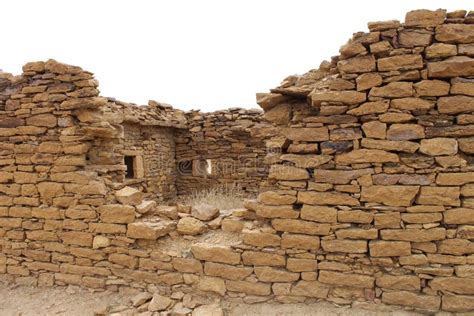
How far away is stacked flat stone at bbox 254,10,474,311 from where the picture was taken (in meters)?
3.14

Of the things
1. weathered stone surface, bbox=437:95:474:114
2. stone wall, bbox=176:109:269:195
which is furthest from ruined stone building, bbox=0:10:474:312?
stone wall, bbox=176:109:269:195

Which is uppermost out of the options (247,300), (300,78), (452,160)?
(300,78)

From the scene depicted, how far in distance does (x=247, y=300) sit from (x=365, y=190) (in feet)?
6.16

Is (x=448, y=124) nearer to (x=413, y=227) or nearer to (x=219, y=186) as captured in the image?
(x=413, y=227)

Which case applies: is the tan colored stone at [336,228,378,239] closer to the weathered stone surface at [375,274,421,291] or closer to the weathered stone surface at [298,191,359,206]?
the weathered stone surface at [298,191,359,206]

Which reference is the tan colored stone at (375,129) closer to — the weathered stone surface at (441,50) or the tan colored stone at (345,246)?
the weathered stone surface at (441,50)

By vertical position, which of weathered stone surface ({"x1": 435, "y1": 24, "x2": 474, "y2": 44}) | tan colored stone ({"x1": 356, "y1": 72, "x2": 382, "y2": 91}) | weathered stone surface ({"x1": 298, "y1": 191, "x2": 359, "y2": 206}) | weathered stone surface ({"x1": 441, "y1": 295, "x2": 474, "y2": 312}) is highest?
weathered stone surface ({"x1": 435, "y1": 24, "x2": 474, "y2": 44})

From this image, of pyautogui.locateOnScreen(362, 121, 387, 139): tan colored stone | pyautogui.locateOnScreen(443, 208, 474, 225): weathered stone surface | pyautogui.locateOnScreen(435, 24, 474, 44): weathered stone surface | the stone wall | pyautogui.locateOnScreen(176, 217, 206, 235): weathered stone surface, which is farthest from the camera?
the stone wall

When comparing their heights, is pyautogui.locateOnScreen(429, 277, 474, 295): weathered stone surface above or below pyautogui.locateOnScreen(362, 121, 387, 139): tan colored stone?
below

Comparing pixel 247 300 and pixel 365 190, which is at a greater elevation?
pixel 365 190

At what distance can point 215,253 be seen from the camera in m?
3.89

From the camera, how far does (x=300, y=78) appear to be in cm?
386

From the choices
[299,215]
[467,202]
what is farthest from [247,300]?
[467,202]

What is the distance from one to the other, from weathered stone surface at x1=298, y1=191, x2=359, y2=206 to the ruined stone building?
11 mm
